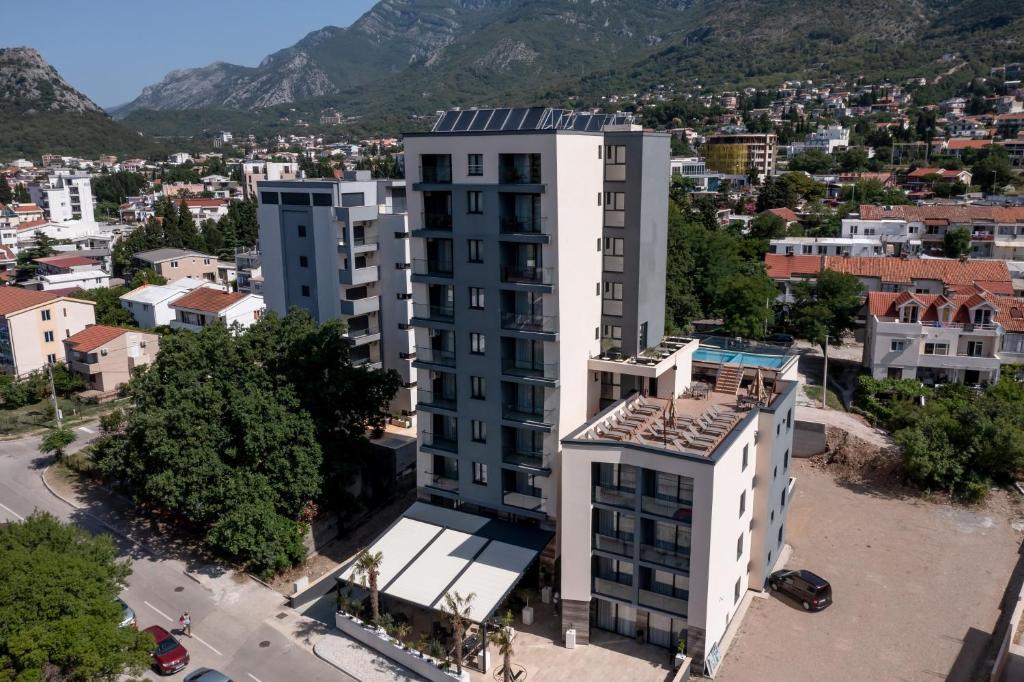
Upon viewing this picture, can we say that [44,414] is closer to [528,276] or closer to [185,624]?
[185,624]

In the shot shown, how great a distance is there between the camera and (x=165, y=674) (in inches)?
1042

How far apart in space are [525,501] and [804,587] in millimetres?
11453

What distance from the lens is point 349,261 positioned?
46656 millimetres

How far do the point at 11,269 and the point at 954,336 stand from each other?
103m

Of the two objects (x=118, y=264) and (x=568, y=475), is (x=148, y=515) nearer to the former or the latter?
(x=568, y=475)

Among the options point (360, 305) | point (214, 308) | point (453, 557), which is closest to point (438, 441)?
point (453, 557)

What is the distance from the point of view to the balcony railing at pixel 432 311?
31000mm

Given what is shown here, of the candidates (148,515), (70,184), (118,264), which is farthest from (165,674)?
(70,184)

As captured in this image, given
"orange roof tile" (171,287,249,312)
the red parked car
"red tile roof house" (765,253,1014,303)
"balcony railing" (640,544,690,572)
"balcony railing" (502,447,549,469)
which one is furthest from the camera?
"orange roof tile" (171,287,249,312)

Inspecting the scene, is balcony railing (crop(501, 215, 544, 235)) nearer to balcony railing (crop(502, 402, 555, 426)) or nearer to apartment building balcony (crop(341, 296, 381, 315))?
balcony railing (crop(502, 402, 555, 426))

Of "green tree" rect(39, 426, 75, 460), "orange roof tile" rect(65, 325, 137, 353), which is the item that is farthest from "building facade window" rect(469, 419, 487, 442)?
"orange roof tile" rect(65, 325, 137, 353)

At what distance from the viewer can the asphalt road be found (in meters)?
26.9

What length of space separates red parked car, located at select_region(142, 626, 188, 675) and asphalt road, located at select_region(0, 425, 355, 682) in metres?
0.30

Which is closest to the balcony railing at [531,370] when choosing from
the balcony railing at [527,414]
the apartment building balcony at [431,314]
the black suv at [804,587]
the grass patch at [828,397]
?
the balcony railing at [527,414]
